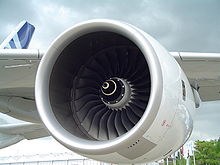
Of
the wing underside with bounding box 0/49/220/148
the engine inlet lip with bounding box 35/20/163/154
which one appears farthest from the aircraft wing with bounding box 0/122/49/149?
the engine inlet lip with bounding box 35/20/163/154

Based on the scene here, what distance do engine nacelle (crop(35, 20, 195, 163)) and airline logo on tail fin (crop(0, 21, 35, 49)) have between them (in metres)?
4.45

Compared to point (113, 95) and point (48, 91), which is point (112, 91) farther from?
point (48, 91)

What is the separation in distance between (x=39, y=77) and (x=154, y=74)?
112cm

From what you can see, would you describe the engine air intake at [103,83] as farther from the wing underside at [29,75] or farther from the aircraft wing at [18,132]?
the aircraft wing at [18,132]

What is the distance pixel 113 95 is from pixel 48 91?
2.05ft

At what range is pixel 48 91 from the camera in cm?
289

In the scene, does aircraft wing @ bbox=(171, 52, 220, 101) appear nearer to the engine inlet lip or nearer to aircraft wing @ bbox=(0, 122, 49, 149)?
the engine inlet lip

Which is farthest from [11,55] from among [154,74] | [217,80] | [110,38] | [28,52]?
[217,80]

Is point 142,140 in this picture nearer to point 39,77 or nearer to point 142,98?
point 142,98

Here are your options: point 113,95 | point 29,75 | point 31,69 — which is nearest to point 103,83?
point 113,95

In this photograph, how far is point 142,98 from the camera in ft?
9.82

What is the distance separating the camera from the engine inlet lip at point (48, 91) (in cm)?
237

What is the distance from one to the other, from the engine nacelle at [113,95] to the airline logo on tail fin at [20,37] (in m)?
4.45

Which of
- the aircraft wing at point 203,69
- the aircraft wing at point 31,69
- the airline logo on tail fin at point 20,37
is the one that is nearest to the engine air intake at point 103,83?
the aircraft wing at point 31,69
